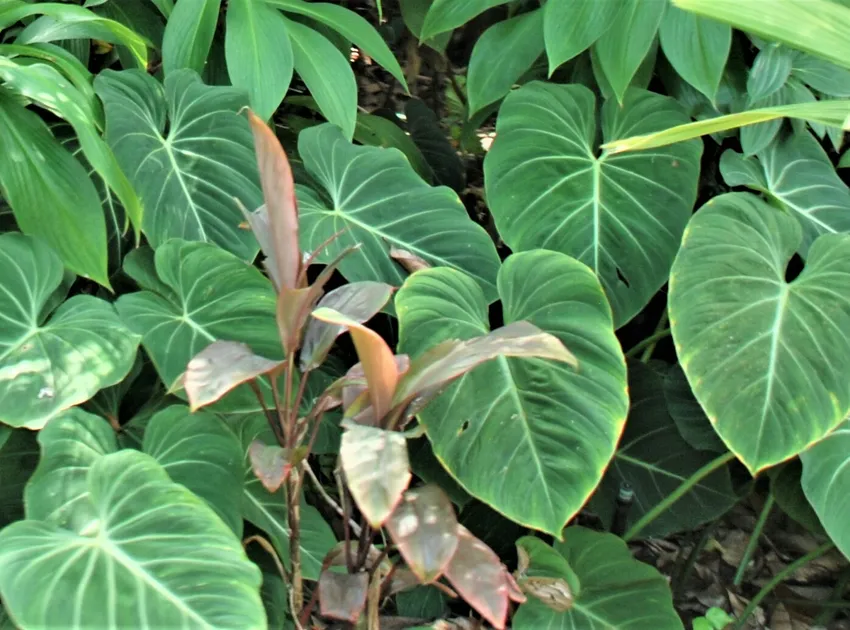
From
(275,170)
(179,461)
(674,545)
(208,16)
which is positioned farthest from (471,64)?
(674,545)

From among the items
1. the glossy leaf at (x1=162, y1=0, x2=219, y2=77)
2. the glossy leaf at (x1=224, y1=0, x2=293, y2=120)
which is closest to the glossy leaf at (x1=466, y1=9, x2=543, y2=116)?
the glossy leaf at (x1=224, y1=0, x2=293, y2=120)

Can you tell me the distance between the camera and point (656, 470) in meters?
1.35

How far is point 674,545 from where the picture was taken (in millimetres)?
1644

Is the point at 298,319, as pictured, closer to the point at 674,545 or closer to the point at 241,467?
the point at 241,467

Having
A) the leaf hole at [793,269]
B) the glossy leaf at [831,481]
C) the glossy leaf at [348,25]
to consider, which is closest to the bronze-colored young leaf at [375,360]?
the glossy leaf at [831,481]

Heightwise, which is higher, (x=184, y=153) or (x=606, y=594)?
(x=184, y=153)

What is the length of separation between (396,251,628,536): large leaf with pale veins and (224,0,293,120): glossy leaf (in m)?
0.44

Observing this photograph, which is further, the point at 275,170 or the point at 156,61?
the point at 156,61

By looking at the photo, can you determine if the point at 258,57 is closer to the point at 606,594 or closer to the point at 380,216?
Answer: the point at 380,216

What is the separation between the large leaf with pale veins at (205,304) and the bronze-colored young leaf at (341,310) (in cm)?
12

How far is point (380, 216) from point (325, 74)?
0.91 feet

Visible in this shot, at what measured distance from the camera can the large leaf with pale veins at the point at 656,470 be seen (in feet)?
4.31

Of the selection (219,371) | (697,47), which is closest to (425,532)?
(219,371)

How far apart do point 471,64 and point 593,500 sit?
0.81 m
